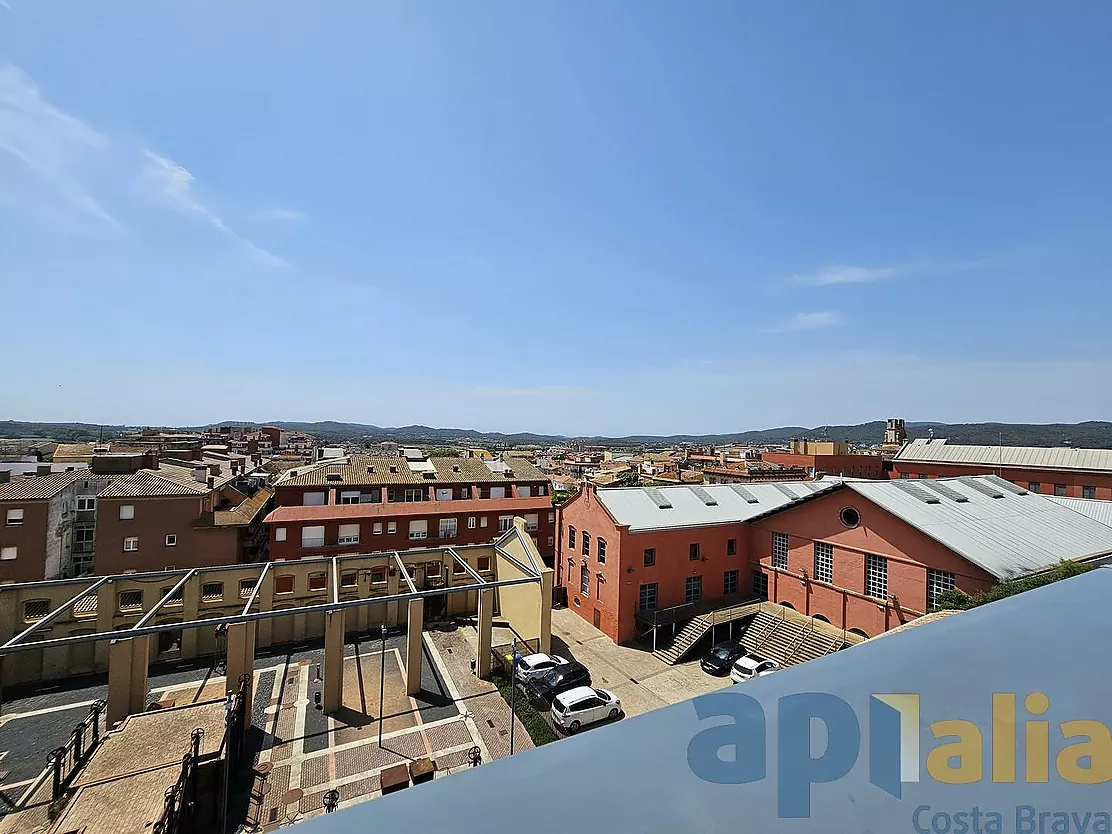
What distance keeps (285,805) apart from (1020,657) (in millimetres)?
15657

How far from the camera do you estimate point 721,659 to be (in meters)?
19.1

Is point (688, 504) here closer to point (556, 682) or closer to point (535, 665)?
point (535, 665)

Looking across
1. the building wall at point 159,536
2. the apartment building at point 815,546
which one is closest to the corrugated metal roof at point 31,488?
the building wall at point 159,536

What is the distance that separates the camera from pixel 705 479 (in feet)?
196

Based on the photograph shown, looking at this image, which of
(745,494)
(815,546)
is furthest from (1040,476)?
(815,546)

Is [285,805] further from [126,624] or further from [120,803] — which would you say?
[126,624]

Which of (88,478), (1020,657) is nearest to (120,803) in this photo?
(1020,657)

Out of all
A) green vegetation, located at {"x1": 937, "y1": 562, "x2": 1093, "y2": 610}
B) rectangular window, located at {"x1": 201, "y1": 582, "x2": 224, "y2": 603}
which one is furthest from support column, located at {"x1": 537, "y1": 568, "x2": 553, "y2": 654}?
rectangular window, located at {"x1": 201, "y1": 582, "x2": 224, "y2": 603}

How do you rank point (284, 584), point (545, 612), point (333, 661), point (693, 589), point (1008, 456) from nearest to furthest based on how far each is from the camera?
point (333, 661) → point (545, 612) → point (693, 589) → point (284, 584) → point (1008, 456)

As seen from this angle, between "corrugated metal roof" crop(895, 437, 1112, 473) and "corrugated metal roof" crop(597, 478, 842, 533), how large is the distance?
3006 cm

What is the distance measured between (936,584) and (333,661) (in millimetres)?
20228

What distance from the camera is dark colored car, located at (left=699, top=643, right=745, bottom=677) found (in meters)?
19.0

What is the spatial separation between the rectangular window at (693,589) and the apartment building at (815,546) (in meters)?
0.05

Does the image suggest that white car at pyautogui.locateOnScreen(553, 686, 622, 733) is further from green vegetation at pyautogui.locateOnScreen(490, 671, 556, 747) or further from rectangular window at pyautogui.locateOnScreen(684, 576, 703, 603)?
rectangular window at pyautogui.locateOnScreen(684, 576, 703, 603)
